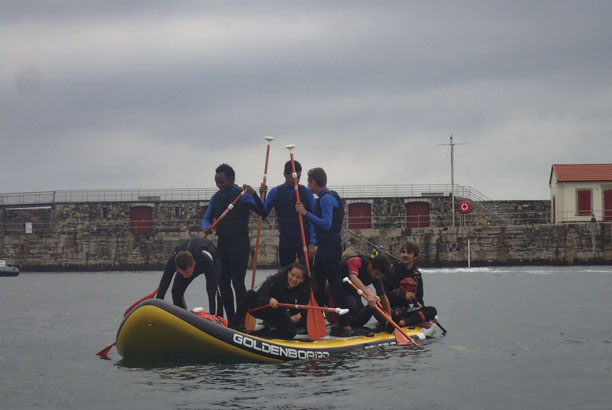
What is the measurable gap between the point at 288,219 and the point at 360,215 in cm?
3782

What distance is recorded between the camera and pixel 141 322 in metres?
9.82

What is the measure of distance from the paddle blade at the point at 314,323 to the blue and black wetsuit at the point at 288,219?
30.0 inches

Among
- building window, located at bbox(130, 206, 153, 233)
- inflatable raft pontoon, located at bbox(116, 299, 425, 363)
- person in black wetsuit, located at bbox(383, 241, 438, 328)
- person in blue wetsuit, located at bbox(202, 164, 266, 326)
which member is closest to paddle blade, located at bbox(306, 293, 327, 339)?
inflatable raft pontoon, located at bbox(116, 299, 425, 363)

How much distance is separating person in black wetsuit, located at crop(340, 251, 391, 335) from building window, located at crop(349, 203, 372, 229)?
36974 mm

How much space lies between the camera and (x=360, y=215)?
1933 inches

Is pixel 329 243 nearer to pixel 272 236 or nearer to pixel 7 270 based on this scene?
pixel 272 236

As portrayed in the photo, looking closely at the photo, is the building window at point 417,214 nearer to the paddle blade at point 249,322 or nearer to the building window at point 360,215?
the building window at point 360,215

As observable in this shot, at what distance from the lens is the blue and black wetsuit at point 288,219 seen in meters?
11.4

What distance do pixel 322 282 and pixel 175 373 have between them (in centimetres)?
243

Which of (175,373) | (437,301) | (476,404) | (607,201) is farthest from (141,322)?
(607,201)

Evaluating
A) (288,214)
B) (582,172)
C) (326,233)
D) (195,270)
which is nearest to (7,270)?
(582,172)

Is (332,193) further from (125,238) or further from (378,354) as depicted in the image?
(125,238)

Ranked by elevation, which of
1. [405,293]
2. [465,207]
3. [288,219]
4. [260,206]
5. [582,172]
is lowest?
[405,293]

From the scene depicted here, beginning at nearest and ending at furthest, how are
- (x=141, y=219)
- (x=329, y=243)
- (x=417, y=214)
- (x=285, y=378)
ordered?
(x=285, y=378)
(x=329, y=243)
(x=417, y=214)
(x=141, y=219)
